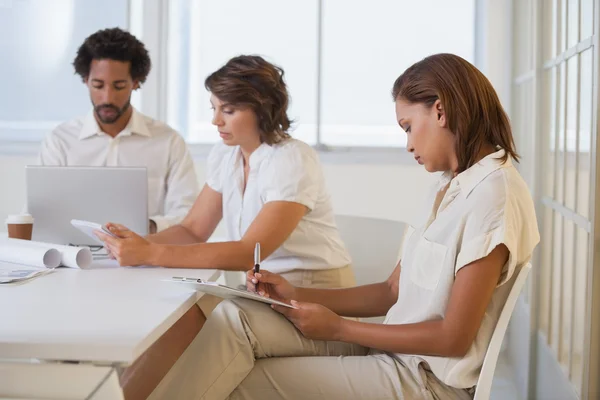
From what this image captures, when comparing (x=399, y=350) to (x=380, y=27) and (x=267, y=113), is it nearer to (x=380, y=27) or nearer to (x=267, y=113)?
(x=267, y=113)

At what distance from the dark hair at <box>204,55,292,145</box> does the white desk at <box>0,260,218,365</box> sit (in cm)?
62

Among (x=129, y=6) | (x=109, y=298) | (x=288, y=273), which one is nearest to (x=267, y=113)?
(x=288, y=273)

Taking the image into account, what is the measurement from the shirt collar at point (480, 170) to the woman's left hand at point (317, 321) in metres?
0.37

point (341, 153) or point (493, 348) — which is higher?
point (341, 153)

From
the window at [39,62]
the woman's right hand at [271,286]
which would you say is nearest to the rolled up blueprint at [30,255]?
the woman's right hand at [271,286]

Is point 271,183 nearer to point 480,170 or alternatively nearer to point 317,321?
point 317,321

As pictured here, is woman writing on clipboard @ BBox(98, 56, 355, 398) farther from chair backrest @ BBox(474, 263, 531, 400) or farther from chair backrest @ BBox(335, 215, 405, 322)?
chair backrest @ BBox(474, 263, 531, 400)

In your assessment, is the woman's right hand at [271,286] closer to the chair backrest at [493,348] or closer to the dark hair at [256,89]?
the chair backrest at [493,348]

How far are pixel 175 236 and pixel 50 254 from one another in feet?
1.87

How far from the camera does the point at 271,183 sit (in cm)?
225

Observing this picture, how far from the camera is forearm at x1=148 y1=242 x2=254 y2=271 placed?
197cm

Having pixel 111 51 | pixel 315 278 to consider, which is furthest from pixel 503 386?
pixel 111 51

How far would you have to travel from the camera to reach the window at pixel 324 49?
4.13m

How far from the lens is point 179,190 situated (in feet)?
9.87
